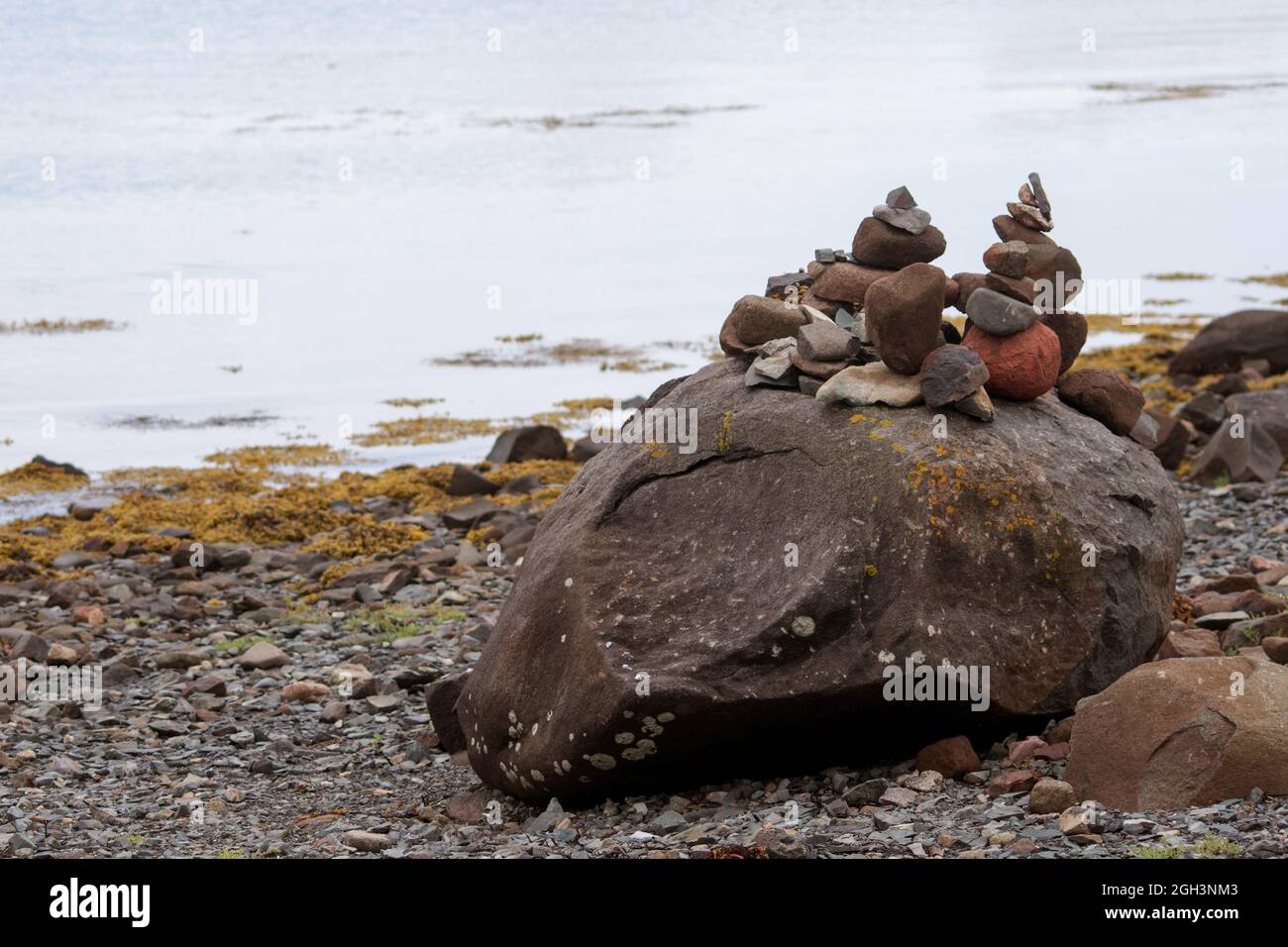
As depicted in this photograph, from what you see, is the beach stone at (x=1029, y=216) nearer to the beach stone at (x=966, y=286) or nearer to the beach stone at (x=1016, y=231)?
the beach stone at (x=1016, y=231)

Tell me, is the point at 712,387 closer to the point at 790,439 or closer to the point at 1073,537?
the point at 790,439

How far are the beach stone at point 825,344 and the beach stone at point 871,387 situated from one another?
187 millimetres

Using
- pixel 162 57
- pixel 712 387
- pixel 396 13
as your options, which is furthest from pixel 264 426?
pixel 396 13

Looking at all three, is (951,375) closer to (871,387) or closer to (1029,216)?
(871,387)

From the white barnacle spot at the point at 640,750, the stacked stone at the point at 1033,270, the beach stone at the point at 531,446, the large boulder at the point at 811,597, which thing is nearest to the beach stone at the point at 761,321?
the large boulder at the point at 811,597

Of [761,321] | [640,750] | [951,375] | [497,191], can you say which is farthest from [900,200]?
[497,191]

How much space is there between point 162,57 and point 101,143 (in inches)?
1190

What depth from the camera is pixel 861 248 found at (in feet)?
32.2

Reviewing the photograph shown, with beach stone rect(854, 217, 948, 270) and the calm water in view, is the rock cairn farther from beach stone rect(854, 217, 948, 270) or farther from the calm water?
the calm water

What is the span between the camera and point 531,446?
755 inches

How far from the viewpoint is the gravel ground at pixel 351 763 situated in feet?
24.1

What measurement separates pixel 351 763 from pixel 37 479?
10.7 m

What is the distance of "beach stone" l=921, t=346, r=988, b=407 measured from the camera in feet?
28.0

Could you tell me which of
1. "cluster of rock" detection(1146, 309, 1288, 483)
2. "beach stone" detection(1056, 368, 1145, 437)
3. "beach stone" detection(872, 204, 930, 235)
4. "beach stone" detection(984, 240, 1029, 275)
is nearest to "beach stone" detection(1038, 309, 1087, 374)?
"beach stone" detection(1056, 368, 1145, 437)
